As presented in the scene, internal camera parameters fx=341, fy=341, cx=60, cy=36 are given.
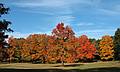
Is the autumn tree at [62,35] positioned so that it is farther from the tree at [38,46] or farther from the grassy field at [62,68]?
the tree at [38,46]

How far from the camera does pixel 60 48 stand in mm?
88000

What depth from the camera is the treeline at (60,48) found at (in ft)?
286

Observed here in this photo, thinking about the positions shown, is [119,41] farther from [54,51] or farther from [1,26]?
[1,26]

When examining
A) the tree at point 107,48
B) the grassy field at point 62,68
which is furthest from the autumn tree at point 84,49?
the grassy field at point 62,68

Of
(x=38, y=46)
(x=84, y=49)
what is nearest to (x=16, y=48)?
(x=38, y=46)

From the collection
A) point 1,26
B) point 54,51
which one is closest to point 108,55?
point 54,51

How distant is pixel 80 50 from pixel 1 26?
3090 inches

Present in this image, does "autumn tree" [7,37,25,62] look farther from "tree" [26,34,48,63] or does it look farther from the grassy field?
the grassy field

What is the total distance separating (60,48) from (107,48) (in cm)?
4888

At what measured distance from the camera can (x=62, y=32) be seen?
8625 cm

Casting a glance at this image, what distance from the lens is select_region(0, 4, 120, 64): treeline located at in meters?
87.1

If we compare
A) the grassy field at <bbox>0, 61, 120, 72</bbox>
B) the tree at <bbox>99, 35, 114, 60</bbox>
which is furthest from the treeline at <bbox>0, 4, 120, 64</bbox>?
the grassy field at <bbox>0, 61, 120, 72</bbox>

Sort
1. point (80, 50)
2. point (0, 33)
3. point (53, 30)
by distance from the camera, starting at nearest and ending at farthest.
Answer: point (0, 33)
point (53, 30)
point (80, 50)

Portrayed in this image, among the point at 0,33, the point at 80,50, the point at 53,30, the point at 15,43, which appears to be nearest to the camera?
the point at 0,33
